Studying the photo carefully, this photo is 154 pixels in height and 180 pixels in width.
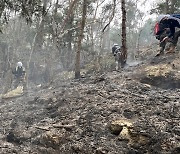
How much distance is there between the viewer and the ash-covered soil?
17.4 feet

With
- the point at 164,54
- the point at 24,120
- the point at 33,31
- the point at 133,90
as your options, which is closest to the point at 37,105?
the point at 24,120

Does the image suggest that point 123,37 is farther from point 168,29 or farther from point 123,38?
point 168,29

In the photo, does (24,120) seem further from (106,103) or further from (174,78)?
(174,78)

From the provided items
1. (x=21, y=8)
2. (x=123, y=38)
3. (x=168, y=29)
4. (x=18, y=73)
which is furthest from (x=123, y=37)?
(x=18, y=73)

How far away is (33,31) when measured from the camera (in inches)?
942

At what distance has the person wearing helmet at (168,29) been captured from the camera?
924 centimetres

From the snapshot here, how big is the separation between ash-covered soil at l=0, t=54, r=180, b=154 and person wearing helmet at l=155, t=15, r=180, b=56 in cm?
100

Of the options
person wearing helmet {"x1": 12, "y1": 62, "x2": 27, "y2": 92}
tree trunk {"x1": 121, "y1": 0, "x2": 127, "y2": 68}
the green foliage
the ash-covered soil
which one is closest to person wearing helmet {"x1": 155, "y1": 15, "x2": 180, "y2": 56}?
the ash-covered soil

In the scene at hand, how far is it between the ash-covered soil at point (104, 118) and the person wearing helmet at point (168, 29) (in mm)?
999

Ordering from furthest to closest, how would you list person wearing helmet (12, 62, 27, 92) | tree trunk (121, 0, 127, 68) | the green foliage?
1. person wearing helmet (12, 62, 27, 92)
2. tree trunk (121, 0, 127, 68)
3. the green foliage

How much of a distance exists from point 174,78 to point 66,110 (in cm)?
327

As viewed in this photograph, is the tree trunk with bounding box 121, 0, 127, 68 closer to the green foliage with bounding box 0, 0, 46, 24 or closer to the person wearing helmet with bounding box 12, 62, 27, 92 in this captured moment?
the green foliage with bounding box 0, 0, 46, 24

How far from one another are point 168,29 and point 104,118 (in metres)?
4.91

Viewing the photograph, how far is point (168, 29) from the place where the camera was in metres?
9.65
